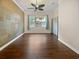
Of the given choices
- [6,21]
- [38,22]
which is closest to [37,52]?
[6,21]

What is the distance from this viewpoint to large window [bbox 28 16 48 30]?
1555cm

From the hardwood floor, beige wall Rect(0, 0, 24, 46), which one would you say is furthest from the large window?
the hardwood floor

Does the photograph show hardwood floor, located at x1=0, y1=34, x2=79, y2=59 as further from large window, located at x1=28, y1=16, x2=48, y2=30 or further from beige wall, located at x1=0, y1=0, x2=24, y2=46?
large window, located at x1=28, y1=16, x2=48, y2=30

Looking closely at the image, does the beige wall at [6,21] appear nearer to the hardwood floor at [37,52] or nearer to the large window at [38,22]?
the hardwood floor at [37,52]

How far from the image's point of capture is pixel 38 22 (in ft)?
51.2

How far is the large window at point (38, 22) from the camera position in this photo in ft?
51.0

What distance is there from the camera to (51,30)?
50.0 ft

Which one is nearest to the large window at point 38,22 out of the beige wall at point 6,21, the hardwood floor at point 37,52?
the beige wall at point 6,21

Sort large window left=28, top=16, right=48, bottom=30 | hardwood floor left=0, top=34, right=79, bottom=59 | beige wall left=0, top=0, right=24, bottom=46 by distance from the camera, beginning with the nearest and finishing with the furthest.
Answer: hardwood floor left=0, top=34, right=79, bottom=59 < beige wall left=0, top=0, right=24, bottom=46 < large window left=28, top=16, right=48, bottom=30

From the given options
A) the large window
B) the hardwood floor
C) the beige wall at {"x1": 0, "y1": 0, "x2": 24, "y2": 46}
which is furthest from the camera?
the large window

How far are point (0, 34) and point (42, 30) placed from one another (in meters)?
10.4

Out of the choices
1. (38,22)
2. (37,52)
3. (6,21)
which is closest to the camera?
(37,52)

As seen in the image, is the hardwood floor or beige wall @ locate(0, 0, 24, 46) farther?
beige wall @ locate(0, 0, 24, 46)

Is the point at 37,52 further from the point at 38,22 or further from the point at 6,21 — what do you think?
the point at 38,22
